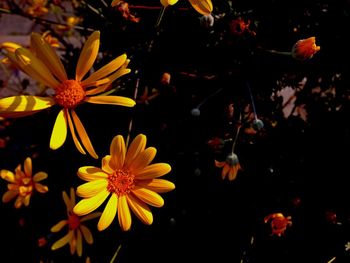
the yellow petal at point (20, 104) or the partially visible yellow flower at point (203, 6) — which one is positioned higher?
the partially visible yellow flower at point (203, 6)

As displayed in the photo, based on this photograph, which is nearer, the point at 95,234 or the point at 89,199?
the point at 89,199

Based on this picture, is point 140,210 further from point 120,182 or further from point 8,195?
point 8,195

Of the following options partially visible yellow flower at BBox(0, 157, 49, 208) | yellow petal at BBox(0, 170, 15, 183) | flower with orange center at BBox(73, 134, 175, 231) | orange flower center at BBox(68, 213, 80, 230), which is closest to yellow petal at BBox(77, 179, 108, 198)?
flower with orange center at BBox(73, 134, 175, 231)

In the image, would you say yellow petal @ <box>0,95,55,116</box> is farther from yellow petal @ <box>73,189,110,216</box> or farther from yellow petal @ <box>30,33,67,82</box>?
yellow petal @ <box>73,189,110,216</box>

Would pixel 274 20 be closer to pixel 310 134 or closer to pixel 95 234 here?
pixel 310 134

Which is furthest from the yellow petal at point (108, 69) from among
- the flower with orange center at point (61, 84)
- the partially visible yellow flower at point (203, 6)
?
the partially visible yellow flower at point (203, 6)

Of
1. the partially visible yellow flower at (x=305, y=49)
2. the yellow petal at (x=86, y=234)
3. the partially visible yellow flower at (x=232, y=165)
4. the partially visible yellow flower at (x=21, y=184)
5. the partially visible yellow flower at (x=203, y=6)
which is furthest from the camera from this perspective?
the partially visible yellow flower at (x=21, y=184)

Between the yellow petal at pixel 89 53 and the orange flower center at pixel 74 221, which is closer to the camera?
the yellow petal at pixel 89 53

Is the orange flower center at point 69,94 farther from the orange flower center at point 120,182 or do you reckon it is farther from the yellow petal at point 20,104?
the orange flower center at point 120,182

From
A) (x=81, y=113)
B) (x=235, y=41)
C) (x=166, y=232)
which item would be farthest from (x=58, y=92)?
(x=166, y=232)
